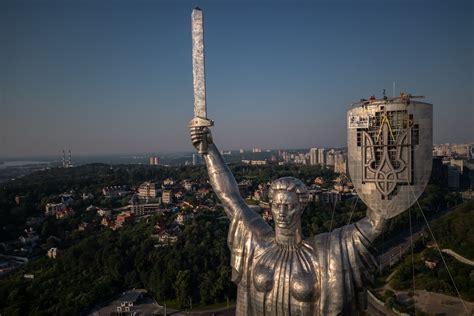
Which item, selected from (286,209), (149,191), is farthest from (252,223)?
(149,191)

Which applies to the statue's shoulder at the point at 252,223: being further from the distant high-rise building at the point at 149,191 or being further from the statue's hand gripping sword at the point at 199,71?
the distant high-rise building at the point at 149,191

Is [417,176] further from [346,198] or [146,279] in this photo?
[346,198]

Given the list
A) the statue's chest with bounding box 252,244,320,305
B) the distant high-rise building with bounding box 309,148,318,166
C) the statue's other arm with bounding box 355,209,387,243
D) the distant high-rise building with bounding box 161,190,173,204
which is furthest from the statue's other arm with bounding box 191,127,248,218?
the distant high-rise building with bounding box 309,148,318,166

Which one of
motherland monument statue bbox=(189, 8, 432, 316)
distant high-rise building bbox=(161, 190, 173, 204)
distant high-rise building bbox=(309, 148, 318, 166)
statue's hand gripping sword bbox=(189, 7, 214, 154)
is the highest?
statue's hand gripping sword bbox=(189, 7, 214, 154)

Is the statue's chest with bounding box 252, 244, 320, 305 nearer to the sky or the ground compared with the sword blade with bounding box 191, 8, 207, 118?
nearer to the ground

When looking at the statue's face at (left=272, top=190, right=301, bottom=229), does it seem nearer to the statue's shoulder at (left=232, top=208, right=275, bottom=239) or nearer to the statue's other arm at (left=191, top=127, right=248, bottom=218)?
the statue's shoulder at (left=232, top=208, right=275, bottom=239)

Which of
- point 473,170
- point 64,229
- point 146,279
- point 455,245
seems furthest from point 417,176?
point 473,170

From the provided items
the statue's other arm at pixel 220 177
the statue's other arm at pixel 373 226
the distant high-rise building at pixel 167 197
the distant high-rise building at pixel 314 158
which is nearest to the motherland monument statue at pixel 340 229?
the statue's other arm at pixel 373 226
